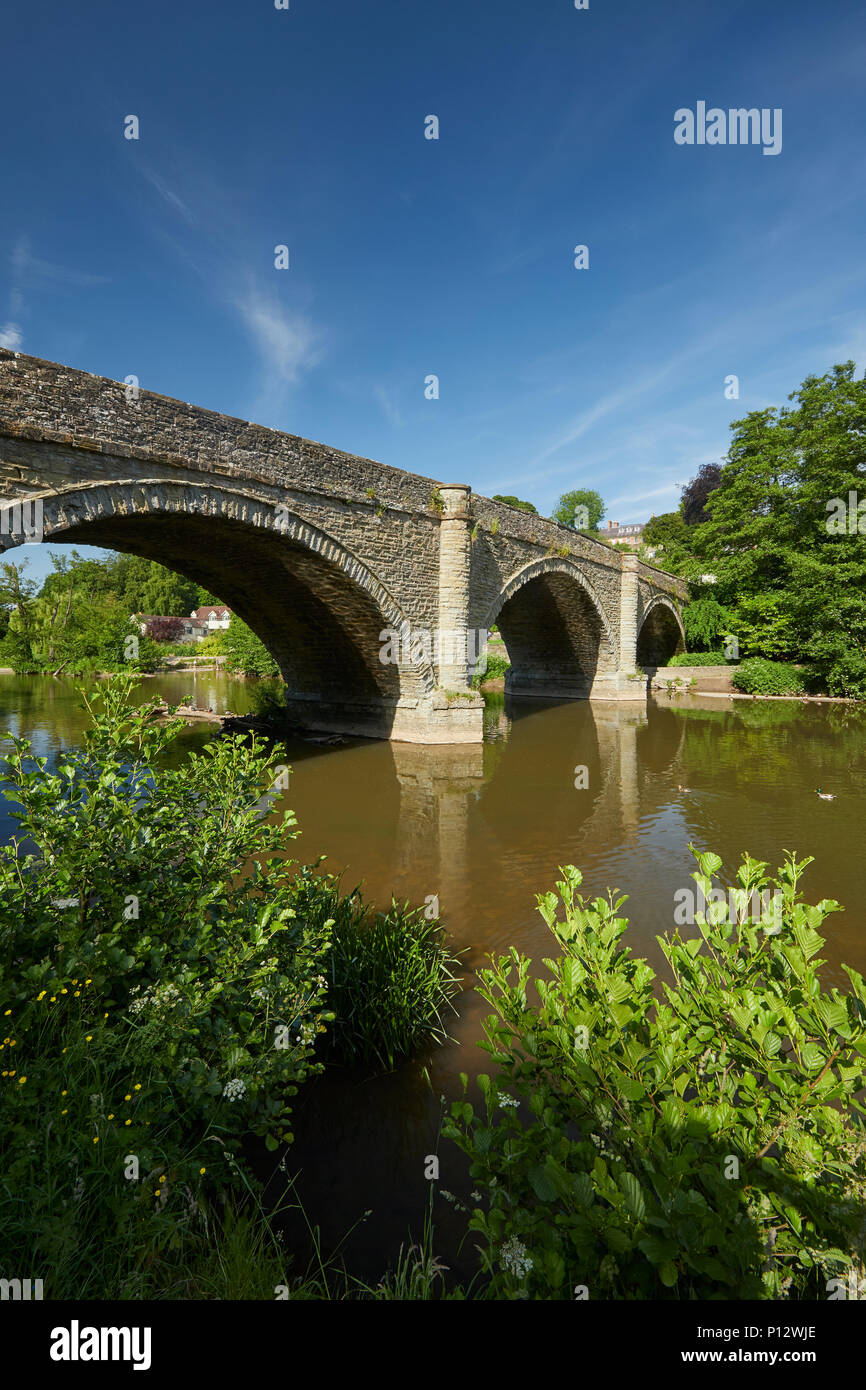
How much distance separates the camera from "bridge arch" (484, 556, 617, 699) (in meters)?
22.6

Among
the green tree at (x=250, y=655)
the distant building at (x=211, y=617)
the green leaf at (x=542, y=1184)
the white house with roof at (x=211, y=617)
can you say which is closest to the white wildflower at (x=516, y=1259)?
the green leaf at (x=542, y=1184)

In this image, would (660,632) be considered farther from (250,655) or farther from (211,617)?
(211,617)

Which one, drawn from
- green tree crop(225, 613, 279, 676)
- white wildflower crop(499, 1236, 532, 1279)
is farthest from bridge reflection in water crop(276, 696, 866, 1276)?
green tree crop(225, 613, 279, 676)

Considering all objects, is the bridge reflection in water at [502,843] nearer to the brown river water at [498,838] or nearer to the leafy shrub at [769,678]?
the brown river water at [498,838]

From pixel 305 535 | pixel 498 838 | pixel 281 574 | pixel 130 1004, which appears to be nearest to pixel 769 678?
pixel 281 574

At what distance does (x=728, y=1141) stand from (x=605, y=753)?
13.5 metres

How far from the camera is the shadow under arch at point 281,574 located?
9.05 metres

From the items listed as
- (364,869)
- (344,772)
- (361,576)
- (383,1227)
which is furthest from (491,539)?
(383,1227)

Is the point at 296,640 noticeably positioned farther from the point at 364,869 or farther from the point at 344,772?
the point at 364,869

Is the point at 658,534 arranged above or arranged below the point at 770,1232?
above

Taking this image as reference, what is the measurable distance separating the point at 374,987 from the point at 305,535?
9.29 metres

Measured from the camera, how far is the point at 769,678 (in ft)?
89.6

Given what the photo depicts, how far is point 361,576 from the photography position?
12.8m

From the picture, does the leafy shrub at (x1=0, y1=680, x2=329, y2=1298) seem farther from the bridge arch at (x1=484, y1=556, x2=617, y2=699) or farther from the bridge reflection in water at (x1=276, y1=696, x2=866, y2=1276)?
→ the bridge arch at (x1=484, y1=556, x2=617, y2=699)
